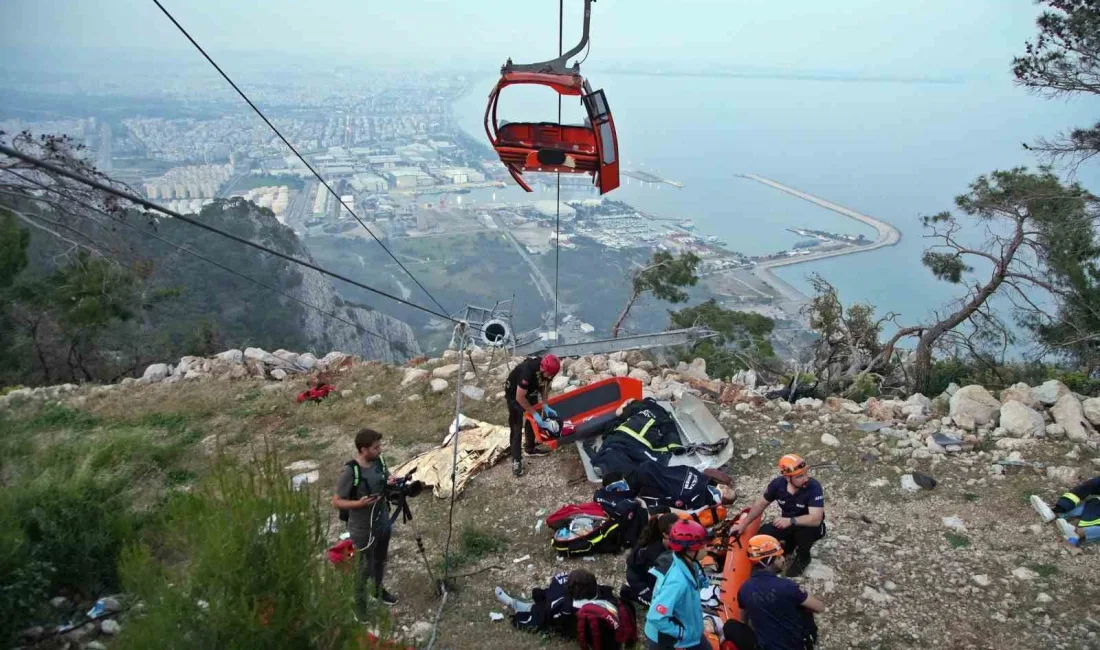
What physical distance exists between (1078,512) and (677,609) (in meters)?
4.58

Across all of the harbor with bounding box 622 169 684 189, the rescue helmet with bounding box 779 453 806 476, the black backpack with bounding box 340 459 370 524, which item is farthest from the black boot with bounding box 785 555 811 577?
the harbor with bounding box 622 169 684 189

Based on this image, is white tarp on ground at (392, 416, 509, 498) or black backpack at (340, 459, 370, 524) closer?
black backpack at (340, 459, 370, 524)

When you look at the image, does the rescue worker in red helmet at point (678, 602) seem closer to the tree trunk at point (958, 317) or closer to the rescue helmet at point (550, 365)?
the rescue helmet at point (550, 365)

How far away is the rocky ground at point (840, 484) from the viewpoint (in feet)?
17.3

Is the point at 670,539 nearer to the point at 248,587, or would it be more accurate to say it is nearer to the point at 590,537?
the point at 590,537

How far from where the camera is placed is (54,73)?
156ft

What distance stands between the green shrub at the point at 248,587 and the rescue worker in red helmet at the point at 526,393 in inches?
142

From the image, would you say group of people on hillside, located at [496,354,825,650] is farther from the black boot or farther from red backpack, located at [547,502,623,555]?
red backpack, located at [547,502,623,555]

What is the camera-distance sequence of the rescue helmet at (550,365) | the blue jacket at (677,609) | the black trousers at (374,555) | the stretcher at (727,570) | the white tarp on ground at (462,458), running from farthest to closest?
1. the white tarp on ground at (462,458)
2. the rescue helmet at (550,365)
3. the black trousers at (374,555)
4. the stretcher at (727,570)
5. the blue jacket at (677,609)

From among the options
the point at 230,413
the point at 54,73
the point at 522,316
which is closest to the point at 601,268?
the point at 522,316

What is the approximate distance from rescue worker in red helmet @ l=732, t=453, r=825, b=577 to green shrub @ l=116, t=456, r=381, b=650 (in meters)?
3.21

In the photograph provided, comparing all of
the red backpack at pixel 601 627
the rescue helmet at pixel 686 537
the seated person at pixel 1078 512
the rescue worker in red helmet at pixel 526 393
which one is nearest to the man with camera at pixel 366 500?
the red backpack at pixel 601 627

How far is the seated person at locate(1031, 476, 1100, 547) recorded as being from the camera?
234 inches

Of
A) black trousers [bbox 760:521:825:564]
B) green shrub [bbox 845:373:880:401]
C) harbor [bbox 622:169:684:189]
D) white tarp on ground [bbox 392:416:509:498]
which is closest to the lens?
black trousers [bbox 760:521:825:564]
